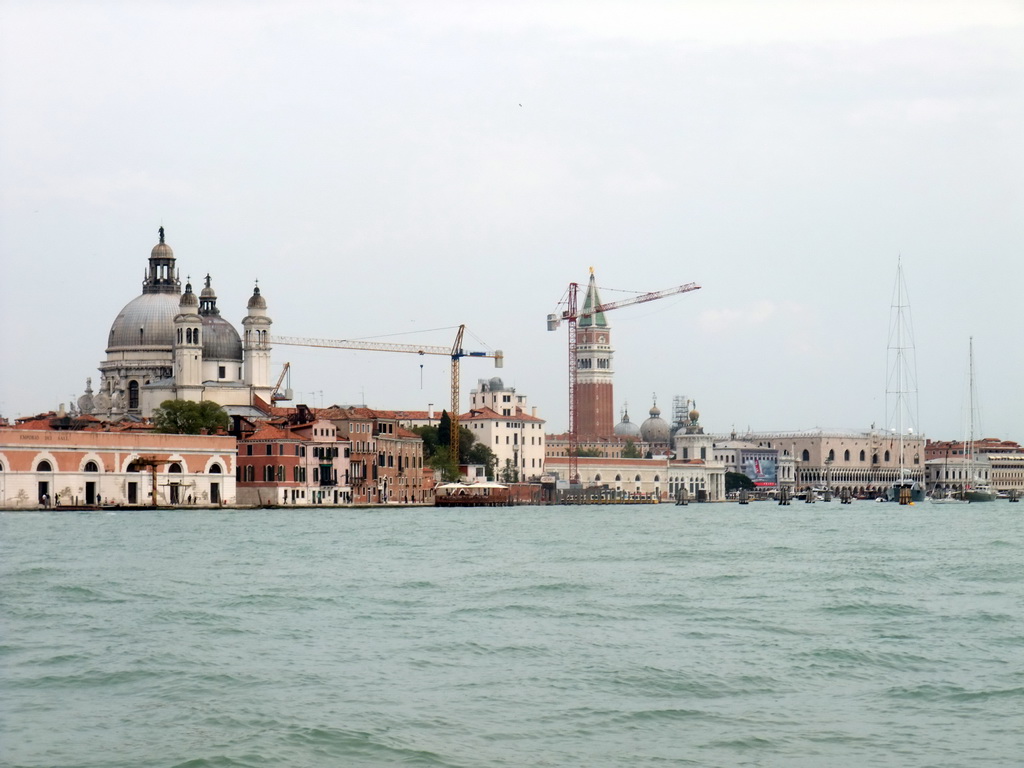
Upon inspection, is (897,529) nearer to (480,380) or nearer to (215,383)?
(215,383)

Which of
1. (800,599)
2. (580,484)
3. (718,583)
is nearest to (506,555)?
(718,583)

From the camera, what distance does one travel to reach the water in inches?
483

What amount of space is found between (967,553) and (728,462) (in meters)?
109

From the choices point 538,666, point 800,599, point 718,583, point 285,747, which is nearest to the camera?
point 285,747

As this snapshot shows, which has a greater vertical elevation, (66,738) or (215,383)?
(215,383)

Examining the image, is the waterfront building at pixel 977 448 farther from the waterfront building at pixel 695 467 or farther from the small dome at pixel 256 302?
the small dome at pixel 256 302

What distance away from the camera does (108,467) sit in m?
63.4

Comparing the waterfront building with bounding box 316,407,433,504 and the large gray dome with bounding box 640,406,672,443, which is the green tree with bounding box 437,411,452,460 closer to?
the waterfront building with bounding box 316,407,433,504

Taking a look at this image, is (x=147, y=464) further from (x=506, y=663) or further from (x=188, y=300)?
(x=506, y=663)

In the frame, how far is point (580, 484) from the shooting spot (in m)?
107

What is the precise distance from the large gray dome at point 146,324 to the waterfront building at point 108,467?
54.1ft

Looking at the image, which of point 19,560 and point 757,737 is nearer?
point 757,737

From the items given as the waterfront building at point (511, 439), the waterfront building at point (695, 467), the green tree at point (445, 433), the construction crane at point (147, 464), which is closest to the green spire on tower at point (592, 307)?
the waterfront building at point (695, 467)

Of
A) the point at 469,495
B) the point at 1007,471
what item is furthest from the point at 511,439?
the point at 1007,471
